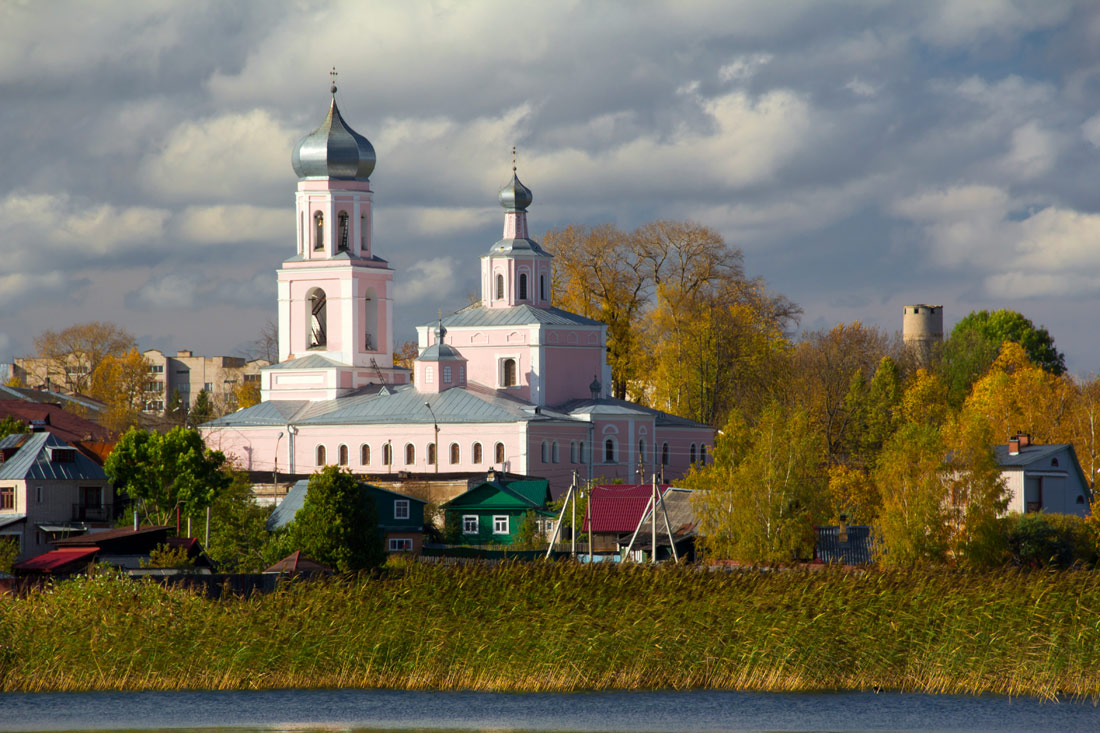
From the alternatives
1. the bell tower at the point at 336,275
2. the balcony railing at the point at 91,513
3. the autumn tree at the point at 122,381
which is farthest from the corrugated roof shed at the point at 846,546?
the autumn tree at the point at 122,381

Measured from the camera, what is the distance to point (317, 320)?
75.4m

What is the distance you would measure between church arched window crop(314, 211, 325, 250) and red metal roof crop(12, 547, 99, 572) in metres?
31.5

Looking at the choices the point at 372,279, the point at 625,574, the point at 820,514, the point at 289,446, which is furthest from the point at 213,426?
the point at 625,574

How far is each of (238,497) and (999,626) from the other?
27.6 m

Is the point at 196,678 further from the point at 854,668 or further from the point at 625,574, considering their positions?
the point at 854,668

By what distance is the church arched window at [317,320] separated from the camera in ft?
244

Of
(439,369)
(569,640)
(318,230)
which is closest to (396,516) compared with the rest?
(439,369)

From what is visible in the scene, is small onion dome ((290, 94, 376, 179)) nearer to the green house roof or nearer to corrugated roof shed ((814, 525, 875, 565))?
the green house roof

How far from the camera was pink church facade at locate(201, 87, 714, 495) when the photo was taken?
67.2 metres

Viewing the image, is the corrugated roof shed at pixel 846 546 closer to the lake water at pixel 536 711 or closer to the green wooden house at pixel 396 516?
the green wooden house at pixel 396 516

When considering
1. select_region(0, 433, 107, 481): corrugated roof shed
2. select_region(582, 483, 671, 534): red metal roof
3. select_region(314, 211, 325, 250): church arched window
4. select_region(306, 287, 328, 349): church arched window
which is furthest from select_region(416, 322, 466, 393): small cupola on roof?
select_region(0, 433, 107, 481): corrugated roof shed

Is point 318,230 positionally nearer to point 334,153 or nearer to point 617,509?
point 334,153

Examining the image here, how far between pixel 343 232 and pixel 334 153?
3148 millimetres

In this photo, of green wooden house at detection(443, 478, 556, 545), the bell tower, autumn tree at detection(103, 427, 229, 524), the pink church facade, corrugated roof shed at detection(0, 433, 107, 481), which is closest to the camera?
corrugated roof shed at detection(0, 433, 107, 481)
